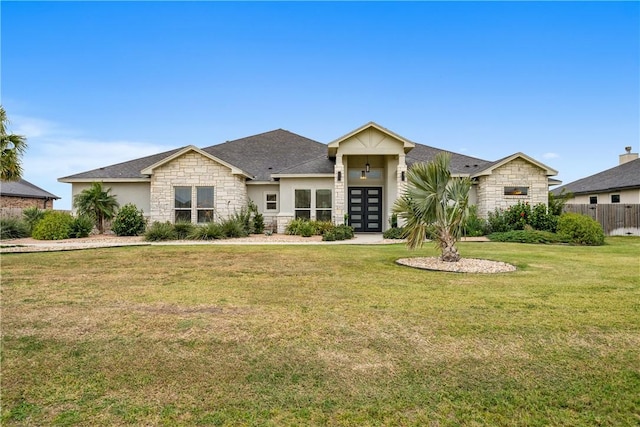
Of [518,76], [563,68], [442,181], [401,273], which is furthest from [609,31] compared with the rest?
[401,273]

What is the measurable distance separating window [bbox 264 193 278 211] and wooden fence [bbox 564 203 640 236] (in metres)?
17.2

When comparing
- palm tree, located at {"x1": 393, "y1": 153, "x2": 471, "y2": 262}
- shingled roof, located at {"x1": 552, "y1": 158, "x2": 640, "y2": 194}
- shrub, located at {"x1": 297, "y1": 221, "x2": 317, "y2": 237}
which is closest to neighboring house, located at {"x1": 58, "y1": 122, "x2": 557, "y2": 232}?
shrub, located at {"x1": 297, "y1": 221, "x2": 317, "y2": 237}

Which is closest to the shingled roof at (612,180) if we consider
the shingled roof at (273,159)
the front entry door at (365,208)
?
the shingled roof at (273,159)

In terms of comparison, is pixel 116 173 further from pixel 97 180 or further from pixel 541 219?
pixel 541 219

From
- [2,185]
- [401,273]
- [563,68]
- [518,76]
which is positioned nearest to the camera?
[401,273]

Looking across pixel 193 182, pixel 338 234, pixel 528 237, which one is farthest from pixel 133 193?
pixel 528 237

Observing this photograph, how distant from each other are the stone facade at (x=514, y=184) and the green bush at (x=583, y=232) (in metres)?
4.02

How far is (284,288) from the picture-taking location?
6.17m

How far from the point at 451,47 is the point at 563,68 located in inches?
216

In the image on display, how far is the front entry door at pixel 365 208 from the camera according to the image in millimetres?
20406

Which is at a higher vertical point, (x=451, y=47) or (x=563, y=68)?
(x=451, y=47)

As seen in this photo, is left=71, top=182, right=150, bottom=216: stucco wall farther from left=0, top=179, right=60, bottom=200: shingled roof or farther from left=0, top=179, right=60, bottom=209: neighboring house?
left=0, top=179, right=60, bottom=200: shingled roof

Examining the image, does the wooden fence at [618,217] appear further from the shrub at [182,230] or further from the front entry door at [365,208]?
the shrub at [182,230]

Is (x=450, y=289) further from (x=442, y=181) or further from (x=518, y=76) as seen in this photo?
(x=518, y=76)
